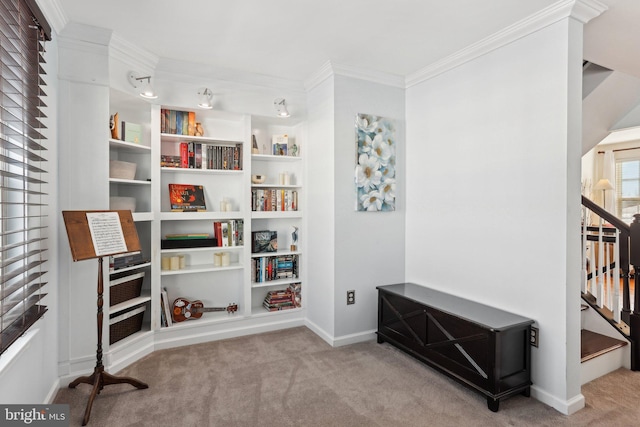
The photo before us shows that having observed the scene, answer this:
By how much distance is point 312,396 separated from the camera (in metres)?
2.40

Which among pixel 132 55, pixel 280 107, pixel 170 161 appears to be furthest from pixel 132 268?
pixel 280 107

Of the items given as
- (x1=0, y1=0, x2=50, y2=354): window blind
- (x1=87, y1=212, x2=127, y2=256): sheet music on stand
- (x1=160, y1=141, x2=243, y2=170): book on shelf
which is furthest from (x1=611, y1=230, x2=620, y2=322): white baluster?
(x1=0, y1=0, x2=50, y2=354): window blind

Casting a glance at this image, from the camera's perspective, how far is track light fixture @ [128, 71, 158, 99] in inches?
113

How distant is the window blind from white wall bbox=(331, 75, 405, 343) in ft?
7.01

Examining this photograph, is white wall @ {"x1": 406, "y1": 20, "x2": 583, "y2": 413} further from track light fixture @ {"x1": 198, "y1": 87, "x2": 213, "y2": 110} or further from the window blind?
the window blind

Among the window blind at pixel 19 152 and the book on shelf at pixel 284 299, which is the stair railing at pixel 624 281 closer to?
the book on shelf at pixel 284 299

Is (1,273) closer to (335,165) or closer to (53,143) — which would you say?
(53,143)

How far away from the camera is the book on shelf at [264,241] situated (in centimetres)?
369

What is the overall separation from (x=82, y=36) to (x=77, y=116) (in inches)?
22.4

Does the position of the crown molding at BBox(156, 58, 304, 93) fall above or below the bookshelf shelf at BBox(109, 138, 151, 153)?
above

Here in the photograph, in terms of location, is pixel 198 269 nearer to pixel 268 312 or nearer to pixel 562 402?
pixel 268 312

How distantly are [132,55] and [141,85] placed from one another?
0.75 ft

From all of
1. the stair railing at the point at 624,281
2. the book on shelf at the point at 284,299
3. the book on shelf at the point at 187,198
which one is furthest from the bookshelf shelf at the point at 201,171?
the stair railing at the point at 624,281

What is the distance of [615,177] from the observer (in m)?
7.00
